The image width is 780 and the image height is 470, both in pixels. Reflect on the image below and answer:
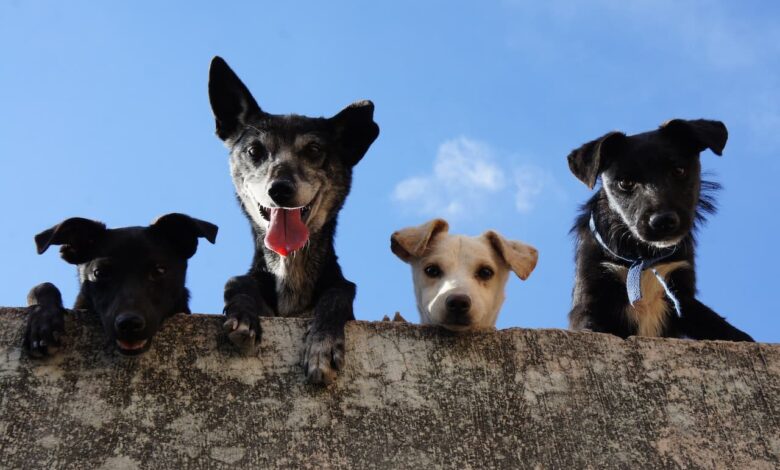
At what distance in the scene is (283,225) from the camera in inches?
221

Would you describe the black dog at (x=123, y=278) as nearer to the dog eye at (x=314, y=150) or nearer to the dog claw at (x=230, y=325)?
the dog claw at (x=230, y=325)

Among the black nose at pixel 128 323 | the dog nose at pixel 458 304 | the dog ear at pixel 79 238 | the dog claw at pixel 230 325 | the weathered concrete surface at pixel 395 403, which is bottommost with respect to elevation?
the weathered concrete surface at pixel 395 403

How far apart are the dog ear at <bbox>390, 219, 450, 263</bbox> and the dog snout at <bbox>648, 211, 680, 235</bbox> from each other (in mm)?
1387

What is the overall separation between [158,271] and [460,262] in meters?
1.90

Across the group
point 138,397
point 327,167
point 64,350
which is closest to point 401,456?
point 138,397

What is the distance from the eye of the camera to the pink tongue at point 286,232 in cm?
553

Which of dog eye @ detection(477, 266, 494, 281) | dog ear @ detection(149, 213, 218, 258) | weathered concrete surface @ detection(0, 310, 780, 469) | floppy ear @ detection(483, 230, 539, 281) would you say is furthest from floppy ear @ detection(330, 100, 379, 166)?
weathered concrete surface @ detection(0, 310, 780, 469)

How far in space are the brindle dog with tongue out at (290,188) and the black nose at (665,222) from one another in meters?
2.02

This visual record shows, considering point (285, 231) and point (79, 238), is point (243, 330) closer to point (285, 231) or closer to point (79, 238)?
point (79, 238)

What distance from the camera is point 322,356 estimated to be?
4375 mm

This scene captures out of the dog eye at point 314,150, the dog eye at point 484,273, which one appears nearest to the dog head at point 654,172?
the dog eye at point 484,273

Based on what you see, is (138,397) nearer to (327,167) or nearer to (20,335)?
(20,335)

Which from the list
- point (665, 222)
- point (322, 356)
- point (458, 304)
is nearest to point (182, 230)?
point (322, 356)

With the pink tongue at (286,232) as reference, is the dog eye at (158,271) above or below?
below
